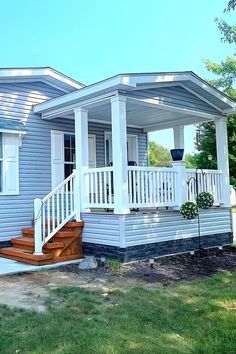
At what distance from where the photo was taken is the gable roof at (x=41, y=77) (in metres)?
8.56

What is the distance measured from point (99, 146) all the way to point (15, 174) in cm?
264

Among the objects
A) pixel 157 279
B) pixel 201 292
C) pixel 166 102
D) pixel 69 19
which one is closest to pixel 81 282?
pixel 157 279

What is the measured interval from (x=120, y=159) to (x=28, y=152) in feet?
9.23

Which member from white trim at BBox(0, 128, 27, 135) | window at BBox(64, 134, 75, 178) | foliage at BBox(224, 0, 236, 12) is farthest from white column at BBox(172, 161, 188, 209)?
white trim at BBox(0, 128, 27, 135)

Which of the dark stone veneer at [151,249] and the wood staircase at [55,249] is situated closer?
the dark stone veneer at [151,249]

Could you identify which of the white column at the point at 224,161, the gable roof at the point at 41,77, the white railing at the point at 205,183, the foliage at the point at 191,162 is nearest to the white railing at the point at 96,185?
the white railing at the point at 205,183

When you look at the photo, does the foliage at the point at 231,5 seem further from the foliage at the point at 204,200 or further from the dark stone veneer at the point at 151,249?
the dark stone veneer at the point at 151,249

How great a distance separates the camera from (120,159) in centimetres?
706

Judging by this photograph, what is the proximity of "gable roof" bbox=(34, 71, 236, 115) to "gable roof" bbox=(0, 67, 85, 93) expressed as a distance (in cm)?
73

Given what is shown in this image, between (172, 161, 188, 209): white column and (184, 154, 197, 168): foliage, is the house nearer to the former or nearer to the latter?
(172, 161, 188, 209): white column

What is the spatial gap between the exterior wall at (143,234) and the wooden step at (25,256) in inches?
38.4

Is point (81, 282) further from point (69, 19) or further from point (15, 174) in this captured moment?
point (69, 19)

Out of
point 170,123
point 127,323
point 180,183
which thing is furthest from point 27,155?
point 127,323

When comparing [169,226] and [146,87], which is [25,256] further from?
[146,87]
